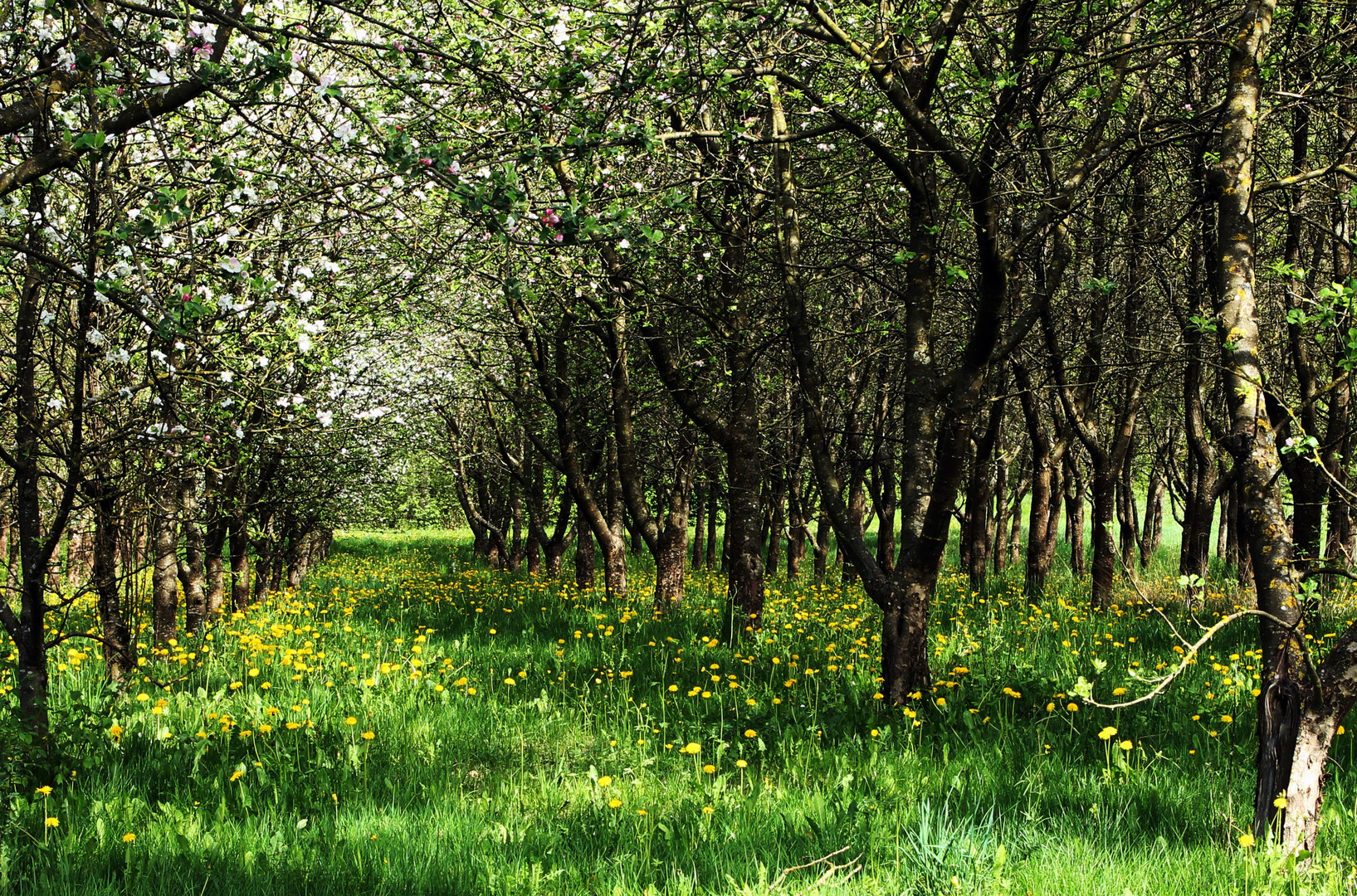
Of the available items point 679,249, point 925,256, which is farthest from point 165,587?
point 925,256

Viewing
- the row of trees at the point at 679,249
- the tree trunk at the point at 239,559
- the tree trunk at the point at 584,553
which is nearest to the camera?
the row of trees at the point at 679,249

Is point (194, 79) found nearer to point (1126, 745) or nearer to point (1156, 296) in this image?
point (1126, 745)

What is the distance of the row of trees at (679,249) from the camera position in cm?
344

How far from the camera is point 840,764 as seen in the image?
4730mm

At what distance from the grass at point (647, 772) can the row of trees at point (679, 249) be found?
1.77ft

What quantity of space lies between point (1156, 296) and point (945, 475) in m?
7.18

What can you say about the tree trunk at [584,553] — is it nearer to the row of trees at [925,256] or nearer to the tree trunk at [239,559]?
the row of trees at [925,256]

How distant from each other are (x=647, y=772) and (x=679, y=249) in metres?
5.05

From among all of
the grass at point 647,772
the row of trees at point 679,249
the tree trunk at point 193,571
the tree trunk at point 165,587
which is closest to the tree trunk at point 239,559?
the row of trees at point 679,249

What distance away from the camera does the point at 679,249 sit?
840 cm

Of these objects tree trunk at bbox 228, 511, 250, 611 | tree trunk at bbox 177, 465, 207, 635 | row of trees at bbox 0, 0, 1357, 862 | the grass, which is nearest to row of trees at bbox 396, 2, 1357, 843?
row of trees at bbox 0, 0, 1357, 862

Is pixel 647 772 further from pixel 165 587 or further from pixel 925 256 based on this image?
pixel 165 587

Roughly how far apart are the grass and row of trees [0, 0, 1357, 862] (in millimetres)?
539

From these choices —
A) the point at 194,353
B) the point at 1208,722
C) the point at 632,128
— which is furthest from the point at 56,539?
the point at 1208,722
